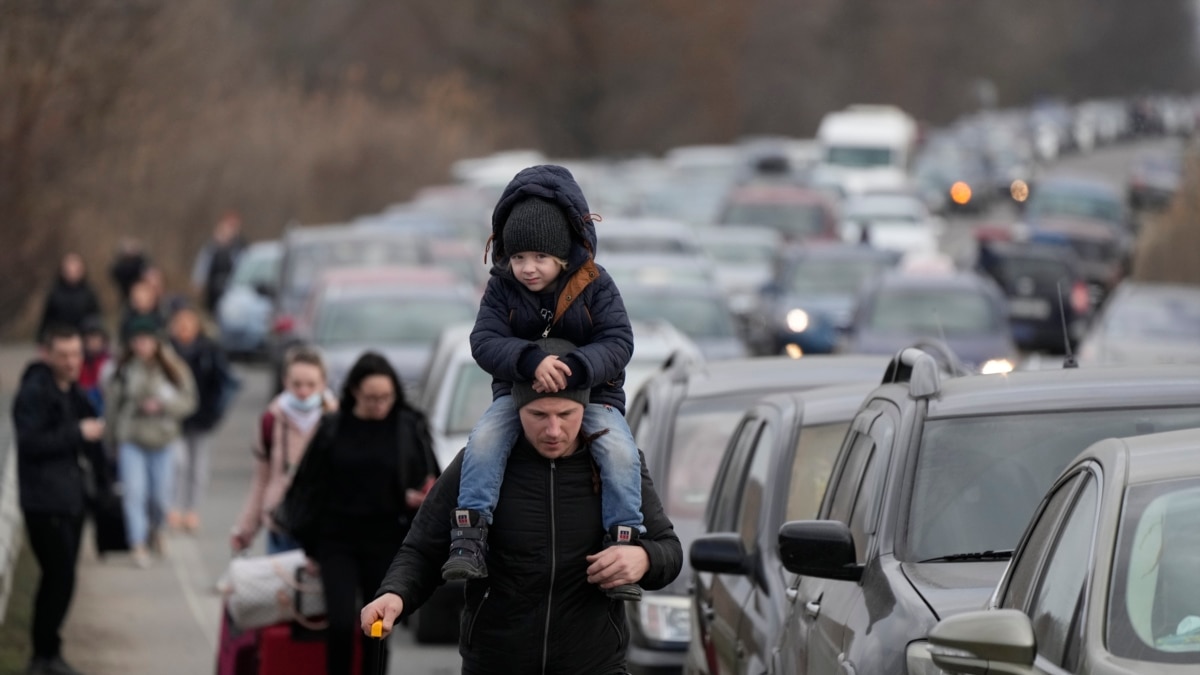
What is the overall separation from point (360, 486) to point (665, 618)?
135 centimetres

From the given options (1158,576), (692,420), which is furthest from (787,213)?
(1158,576)

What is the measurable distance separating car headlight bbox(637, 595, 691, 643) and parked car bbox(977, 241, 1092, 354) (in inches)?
756

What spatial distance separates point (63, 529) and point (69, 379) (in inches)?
33.8

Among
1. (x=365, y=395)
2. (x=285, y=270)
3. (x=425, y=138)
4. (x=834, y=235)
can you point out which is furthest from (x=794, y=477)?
(x=425, y=138)

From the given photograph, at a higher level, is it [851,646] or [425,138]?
[425,138]

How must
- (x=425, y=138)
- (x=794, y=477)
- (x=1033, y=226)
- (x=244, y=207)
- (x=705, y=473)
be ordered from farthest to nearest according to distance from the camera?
(x=425, y=138), (x=244, y=207), (x=1033, y=226), (x=705, y=473), (x=794, y=477)

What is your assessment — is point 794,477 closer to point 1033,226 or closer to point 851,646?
point 851,646

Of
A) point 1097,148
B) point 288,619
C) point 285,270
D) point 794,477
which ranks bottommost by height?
point 288,619

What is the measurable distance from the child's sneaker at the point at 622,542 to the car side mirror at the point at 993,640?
3.79ft

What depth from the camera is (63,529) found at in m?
11.7

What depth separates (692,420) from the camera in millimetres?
10766

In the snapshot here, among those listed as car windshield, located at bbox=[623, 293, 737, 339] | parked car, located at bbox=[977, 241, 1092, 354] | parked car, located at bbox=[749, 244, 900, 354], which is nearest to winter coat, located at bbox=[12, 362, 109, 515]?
car windshield, located at bbox=[623, 293, 737, 339]

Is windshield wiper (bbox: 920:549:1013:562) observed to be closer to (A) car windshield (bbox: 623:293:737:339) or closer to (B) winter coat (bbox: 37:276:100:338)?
(A) car windshield (bbox: 623:293:737:339)

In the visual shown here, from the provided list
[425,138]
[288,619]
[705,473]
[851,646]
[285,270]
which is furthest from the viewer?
[425,138]
